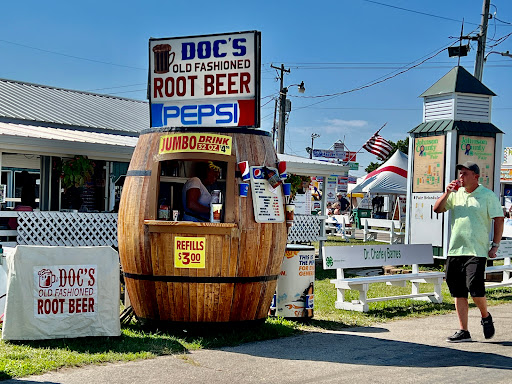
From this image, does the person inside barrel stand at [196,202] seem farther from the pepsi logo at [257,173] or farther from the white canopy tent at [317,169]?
the white canopy tent at [317,169]

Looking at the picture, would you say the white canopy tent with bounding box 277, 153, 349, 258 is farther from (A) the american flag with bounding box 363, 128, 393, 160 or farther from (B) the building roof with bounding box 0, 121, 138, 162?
(A) the american flag with bounding box 363, 128, 393, 160

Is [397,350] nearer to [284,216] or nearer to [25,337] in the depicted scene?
[284,216]

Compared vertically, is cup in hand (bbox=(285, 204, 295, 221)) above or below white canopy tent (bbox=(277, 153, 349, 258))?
below

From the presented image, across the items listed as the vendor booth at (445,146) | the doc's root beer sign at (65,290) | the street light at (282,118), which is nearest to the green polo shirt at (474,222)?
the doc's root beer sign at (65,290)

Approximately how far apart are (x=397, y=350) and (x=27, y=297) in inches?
150

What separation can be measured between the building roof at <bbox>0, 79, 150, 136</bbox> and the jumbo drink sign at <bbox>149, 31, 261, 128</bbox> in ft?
34.9

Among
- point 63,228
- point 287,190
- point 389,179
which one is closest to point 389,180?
point 389,179

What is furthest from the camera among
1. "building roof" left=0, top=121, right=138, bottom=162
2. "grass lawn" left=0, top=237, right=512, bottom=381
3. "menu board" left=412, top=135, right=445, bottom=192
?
"menu board" left=412, top=135, right=445, bottom=192

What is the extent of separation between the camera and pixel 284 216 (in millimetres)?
8141

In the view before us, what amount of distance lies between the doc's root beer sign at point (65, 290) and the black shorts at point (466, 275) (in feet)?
12.9

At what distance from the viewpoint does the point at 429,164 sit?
53.7ft

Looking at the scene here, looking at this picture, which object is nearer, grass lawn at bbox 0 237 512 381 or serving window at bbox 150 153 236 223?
grass lawn at bbox 0 237 512 381

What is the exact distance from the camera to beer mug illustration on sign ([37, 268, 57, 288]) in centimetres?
718

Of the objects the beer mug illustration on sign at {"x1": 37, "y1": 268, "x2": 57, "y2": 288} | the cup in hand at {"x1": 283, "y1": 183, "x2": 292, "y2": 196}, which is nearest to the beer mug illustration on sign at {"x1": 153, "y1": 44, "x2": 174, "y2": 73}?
the cup in hand at {"x1": 283, "y1": 183, "x2": 292, "y2": 196}
